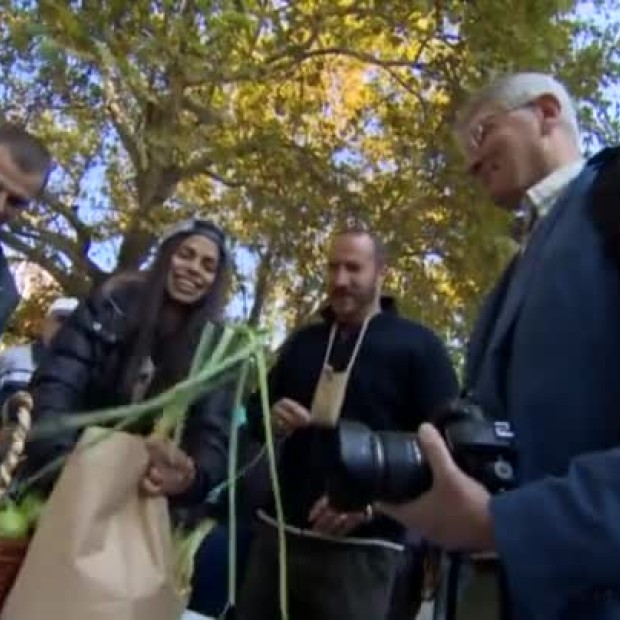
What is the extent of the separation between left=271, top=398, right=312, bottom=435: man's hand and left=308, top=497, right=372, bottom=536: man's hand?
0.20 m

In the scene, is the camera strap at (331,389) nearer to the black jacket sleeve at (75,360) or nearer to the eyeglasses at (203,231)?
the eyeglasses at (203,231)

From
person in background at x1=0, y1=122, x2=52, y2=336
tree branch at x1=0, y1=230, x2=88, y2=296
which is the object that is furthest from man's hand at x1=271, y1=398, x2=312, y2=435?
tree branch at x1=0, y1=230, x2=88, y2=296

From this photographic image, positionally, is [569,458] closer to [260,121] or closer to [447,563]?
[447,563]

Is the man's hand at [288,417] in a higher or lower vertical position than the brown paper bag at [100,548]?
higher

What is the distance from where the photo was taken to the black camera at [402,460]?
1.29 m

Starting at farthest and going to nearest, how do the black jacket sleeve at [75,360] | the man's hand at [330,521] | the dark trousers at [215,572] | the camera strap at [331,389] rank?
the dark trousers at [215,572], the camera strap at [331,389], the man's hand at [330,521], the black jacket sleeve at [75,360]

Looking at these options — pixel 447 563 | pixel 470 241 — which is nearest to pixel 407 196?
pixel 470 241

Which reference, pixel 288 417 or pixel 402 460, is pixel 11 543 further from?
pixel 288 417

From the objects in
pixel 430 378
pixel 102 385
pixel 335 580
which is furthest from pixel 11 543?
pixel 430 378

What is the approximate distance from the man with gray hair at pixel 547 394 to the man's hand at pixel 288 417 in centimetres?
134

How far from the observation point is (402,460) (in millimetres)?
1288

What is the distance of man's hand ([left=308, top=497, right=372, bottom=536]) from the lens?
10.1 ft

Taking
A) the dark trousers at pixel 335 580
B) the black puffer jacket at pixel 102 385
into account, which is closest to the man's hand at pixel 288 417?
the dark trousers at pixel 335 580

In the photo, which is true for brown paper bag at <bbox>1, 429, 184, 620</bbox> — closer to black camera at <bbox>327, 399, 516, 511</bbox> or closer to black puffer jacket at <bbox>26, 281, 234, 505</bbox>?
black puffer jacket at <bbox>26, 281, 234, 505</bbox>
